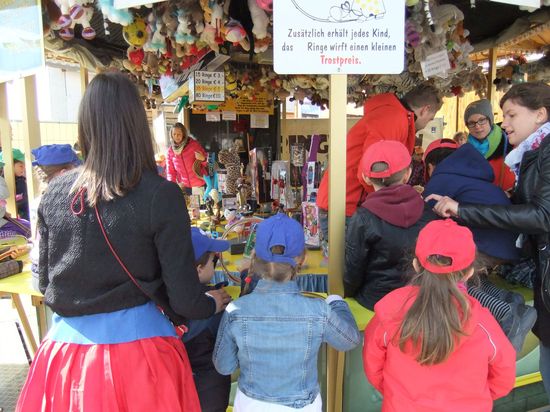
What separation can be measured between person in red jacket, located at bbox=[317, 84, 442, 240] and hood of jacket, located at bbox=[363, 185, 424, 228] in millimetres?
574

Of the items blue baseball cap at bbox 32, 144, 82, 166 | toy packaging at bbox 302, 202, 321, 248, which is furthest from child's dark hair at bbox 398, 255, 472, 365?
blue baseball cap at bbox 32, 144, 82, 166

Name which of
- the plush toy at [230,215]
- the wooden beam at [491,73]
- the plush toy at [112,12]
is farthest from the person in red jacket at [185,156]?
the wooden beam at [491,73]

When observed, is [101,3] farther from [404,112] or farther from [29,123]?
[404,112]

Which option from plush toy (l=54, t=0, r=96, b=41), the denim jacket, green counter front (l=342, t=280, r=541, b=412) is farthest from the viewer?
plush toy (l=54, t=0, r=96, b=41)

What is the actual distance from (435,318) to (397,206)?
22.9 inches

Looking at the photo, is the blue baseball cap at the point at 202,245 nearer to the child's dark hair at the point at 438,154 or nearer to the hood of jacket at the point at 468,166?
the hood of jacket at the point at 468,166

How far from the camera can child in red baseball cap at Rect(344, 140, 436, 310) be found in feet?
5.81

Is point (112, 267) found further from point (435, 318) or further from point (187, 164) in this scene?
point (187, 164)

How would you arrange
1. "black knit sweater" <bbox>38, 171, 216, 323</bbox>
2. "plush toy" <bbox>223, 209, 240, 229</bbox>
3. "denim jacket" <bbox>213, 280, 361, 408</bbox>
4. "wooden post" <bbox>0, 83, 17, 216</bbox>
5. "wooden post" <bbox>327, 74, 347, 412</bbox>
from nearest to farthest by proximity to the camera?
1. "black knit sweater" <bbox>38, 171, 216, 323</bbox>
2. "denim jacket" <bbox>213, 280, 361, 408</bbox>
3. "wooden post" <bbox>327, 74, 347, 412</bbox>
4. "wooden post" <bbox>0, 83, 17, 216</bbox>
5. "plush toy" <bbox>223, 209, 240, 229</bbox>

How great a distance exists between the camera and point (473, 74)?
4.61m

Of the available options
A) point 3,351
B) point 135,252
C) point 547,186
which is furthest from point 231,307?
point 3,351

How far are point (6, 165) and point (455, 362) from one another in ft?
10.6

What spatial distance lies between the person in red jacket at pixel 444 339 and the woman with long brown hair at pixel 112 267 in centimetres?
67

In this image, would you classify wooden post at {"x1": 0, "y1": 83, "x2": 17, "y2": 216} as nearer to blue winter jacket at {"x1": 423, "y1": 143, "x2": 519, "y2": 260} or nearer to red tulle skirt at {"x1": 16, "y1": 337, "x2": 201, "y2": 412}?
red tulle skirt at {"x1": 16, "y1": 337, "x2": 201, "y2": 412}
